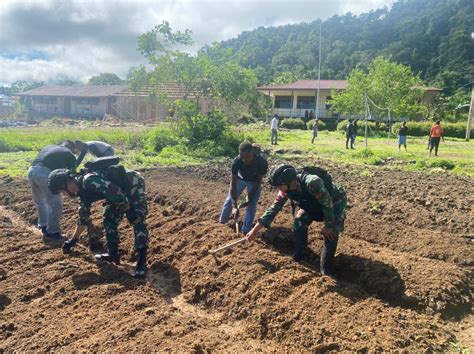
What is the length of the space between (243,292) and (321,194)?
1.32 metres

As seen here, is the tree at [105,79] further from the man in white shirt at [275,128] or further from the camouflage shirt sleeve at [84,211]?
the camouflage shirt sleeve at [84,211]

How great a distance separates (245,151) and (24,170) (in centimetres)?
919

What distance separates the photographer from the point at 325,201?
4.04 m

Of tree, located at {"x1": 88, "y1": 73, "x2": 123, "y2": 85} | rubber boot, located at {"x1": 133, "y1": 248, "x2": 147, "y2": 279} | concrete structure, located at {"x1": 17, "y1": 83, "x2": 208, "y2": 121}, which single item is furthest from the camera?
tree, located at {"x1": 88, "y1": 73, "x2": 123, "y2": 85}

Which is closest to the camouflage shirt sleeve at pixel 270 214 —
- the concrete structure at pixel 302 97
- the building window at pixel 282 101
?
the concrete structure at pixel 302 97

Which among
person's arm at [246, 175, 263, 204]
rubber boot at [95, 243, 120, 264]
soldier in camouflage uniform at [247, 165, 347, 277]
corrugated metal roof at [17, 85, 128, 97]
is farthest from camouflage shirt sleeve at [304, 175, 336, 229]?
corrugated metal roof at [17, 85, 128, 97]

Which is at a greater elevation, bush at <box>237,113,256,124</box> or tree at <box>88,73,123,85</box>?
tree at <box>88,73,123,85</box>

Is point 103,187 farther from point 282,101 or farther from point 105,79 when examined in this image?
point 105,79

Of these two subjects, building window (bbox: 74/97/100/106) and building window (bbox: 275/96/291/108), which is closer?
building window (bbox: 275/96/291/108)

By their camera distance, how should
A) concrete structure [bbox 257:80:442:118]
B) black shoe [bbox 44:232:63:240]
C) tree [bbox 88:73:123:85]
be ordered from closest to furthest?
black shoe [bbox 44:232:63:240] → concrete structure [bbox 257:80:442:118] → tree [bbox 88:73:123:85]

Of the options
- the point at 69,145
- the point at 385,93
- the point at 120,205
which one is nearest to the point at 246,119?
the point at 385,93

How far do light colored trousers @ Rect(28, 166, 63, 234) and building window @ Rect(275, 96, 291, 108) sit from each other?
3556cm

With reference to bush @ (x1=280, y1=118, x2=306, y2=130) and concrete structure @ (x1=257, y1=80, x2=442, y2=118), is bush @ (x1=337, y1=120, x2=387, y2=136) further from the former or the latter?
concrete structure @ (x1=257, y1=80, x2=442, y2=118)

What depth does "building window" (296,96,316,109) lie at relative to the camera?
127ft
